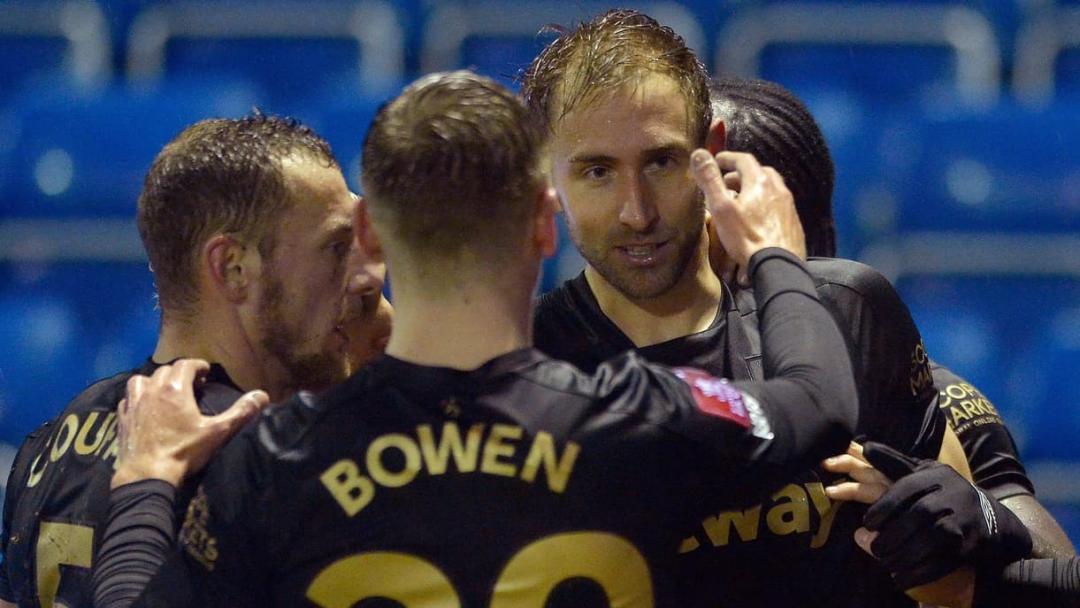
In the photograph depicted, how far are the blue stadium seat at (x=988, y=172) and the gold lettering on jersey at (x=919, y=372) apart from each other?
295cm

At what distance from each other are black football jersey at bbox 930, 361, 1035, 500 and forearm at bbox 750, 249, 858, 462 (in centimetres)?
100

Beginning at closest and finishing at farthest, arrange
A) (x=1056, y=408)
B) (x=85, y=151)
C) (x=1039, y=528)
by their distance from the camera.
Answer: (x=1039, y=528), (x=1056, y=408), (x=85, y=151)

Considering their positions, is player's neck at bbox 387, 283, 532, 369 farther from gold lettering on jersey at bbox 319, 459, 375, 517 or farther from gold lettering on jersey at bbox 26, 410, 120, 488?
gold lettering on jersey at bbox 26, 410, 120, 488

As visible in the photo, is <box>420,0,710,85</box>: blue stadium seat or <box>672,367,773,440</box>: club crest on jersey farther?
<box>420,0,710,85</box>: blue stadium seat

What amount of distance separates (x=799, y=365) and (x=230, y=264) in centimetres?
93

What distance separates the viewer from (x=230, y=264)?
8.10 feet

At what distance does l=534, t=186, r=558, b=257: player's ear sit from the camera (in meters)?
2.09

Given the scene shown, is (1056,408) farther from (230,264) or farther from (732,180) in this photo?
(230,264)

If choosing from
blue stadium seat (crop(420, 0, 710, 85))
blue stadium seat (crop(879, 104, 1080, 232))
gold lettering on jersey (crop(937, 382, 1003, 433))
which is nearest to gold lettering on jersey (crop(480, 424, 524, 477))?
gold lettering on jersey (crop(937, 382, 1003, 433))

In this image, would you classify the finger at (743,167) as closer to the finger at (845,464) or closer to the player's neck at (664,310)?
the player's neck at (664,310)

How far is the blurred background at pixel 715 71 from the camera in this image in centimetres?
530

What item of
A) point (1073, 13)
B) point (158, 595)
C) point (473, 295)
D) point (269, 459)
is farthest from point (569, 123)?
point (1073, 13)

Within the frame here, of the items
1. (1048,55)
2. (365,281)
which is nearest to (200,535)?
(365,281)

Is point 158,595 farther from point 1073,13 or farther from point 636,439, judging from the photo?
point 1073,13
